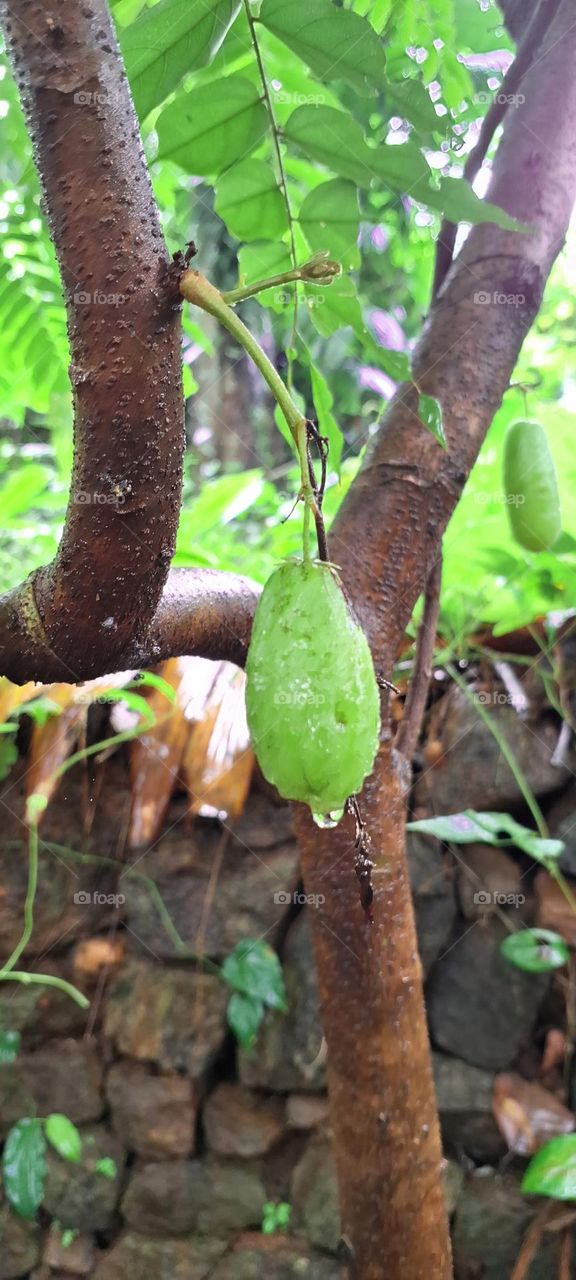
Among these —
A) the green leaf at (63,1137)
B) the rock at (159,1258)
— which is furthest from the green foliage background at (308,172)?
the rock at (159,1258)

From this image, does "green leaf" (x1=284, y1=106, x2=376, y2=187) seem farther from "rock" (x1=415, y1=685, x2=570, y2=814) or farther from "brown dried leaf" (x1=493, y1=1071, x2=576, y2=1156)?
"brown dried leaf" (x1=493, y1=1071, x2=576, y2=1156)

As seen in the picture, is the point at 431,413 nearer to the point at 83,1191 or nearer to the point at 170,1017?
the point at 170,1017

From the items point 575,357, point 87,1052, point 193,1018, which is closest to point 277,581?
point 193,1018

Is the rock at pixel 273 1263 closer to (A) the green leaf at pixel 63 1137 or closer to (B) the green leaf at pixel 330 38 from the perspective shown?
(A) the green leaf at pixel 63 1137

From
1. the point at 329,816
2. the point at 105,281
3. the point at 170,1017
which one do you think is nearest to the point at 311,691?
the point at 329,816

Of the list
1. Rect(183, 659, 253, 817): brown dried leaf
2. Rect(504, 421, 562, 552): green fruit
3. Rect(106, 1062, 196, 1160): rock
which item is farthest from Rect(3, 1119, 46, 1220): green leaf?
→ Rect(504, 421, 562, 552): green fruit
